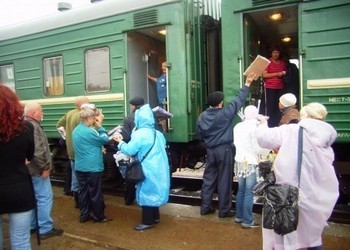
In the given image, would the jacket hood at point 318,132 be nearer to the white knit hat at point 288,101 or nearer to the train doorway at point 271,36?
the white knit hat at point 288,101

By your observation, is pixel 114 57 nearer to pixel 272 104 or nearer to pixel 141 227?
pixel 272 104

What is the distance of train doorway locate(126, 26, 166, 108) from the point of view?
6.15m

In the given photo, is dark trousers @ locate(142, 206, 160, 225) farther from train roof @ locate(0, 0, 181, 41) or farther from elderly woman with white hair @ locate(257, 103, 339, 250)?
train roof @ locate(0, 0, 181, 41)

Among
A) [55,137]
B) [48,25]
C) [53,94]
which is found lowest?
[55,137]

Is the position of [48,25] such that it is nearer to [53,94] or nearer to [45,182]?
[53,94]

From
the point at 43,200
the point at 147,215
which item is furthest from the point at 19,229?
the point at 147,215

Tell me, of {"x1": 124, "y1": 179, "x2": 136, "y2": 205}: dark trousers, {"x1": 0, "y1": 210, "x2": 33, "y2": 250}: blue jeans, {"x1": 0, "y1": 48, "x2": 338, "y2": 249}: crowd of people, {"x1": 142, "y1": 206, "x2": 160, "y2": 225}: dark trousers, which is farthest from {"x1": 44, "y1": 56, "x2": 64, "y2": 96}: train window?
{"x1": 0, "y1": 210, "x2": 33, "y2": 250}: blue jeans

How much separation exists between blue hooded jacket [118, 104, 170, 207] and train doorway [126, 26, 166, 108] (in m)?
1.79

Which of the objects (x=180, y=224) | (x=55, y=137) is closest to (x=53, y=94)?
(x=55, y=137)

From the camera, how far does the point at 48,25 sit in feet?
23.3

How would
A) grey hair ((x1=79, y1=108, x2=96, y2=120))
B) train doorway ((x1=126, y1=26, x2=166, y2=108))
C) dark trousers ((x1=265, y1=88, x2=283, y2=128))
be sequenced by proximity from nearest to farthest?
1. grey hair ((x1=79, y1=108, x2=96, y2=120))
2. dark trousers ((x1=265, y1=88, x2=283, y2=128))
3. train doorway ((x1=126, y1=26, x2=166, y2=108))

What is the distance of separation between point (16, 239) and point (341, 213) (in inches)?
147

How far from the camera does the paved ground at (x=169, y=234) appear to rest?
3.99 meters

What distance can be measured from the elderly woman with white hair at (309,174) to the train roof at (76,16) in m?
3.46
